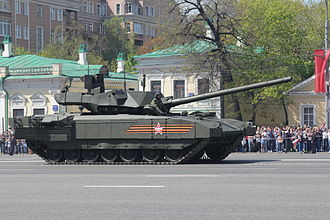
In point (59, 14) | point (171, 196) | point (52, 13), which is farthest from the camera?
point (59, 14)

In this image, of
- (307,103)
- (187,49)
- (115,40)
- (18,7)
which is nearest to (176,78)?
(187,49)

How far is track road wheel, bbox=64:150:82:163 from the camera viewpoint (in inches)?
1057

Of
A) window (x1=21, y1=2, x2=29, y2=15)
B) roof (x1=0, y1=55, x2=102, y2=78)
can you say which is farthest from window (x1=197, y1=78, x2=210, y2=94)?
window (x1=21, y1=2, x2=29, y2=15)

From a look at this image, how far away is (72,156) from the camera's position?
26.9 meters

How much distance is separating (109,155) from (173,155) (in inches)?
94.4

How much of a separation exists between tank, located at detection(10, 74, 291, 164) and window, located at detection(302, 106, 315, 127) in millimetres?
23343

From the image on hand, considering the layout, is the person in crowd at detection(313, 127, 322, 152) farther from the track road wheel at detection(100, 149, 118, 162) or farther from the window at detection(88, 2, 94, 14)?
the window at detection(88, 2, 94, 14)

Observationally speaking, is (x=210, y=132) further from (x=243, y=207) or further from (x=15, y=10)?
(x=15, y=10)

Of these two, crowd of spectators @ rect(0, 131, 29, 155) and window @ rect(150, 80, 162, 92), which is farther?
window @ rect(150, 80, 162, 92)

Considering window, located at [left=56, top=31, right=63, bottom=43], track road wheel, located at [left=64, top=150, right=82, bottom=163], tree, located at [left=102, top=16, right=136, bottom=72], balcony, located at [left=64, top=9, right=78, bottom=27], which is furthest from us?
balcony, located at [left=64, top=9, right=78, bottom=27]

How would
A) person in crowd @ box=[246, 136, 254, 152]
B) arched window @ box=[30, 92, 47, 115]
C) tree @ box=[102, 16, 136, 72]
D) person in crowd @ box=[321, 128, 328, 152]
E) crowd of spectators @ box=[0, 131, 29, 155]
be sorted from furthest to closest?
tree @ box=[102, 16, 136, 72] < arched window @ box=[30, 92, 47, 115] < crowd of spectators @ box=[0, 131, 29, 155] < person in crowd @ box=[246, 136, 254, 152] < person in crowd @ box=[321, 128, 328, 152]

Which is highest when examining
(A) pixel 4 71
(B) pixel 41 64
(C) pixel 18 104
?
(B) pixel 41 64

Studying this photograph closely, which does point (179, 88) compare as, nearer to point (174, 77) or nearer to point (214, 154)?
point (174, 77)

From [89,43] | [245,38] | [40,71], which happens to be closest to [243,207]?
[245,38]
